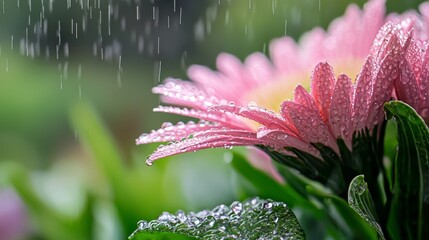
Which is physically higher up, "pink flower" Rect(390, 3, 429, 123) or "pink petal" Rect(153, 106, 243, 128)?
"pink petal" Rect(153, 106, 243, 128)

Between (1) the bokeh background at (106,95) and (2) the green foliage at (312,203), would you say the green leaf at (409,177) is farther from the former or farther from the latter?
(1) the bokeh background at (106,95)

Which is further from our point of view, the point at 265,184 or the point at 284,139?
the point at 265,184

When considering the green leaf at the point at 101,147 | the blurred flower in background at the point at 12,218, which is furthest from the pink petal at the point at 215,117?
the blurred flower in background at the point at 12,218

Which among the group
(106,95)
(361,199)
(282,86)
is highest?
(106,95)

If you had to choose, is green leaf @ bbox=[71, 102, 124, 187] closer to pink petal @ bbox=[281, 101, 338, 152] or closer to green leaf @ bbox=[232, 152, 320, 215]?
green leaf @ bbox=[232, 152, 320, 215]

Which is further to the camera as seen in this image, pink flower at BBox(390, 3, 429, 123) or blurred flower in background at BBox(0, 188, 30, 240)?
blurred flower in background at BBox(0, 188, 30, 240)

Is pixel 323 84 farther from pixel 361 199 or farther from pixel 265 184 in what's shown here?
pixel 265 184

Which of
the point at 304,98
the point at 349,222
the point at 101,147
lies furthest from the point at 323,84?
the point at 101,147

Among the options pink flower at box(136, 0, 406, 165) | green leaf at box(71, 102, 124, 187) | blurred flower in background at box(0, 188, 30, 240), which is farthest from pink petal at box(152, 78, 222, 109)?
blurred flower in background at box(0, 188, 30, 240)
